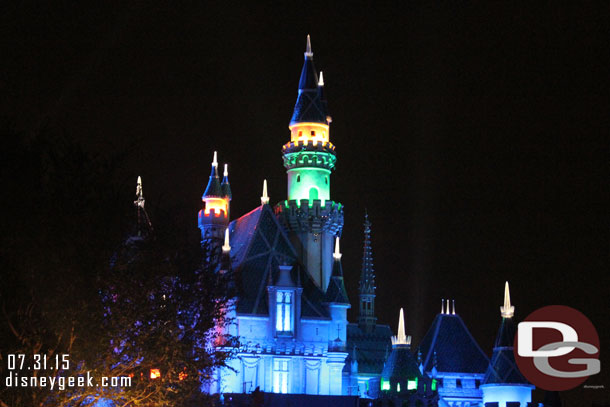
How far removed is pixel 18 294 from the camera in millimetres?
40781

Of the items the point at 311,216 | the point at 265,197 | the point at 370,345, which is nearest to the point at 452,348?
the point at 370,345

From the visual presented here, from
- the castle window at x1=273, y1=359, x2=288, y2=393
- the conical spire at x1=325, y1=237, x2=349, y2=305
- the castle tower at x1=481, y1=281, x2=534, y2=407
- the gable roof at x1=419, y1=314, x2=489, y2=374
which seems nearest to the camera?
the castle window at x1=273, y1=359, x2=288, y2=393

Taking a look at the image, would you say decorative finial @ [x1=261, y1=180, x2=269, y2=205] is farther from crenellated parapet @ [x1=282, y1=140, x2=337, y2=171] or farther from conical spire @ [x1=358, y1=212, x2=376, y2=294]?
conical spire @ [x1=358, y1=212, x2=376, y2=294]

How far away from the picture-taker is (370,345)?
98.3 meters

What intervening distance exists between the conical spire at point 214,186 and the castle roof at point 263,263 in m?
3.08

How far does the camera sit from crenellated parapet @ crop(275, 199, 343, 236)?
92000 mm

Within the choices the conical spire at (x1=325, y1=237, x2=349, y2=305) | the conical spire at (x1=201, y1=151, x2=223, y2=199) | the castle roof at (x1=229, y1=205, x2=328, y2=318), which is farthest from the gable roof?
the conical spire at (x1=201, y1=151, x2=223, y2=199)

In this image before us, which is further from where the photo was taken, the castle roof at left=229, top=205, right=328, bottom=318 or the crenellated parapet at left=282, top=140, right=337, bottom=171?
the crenellated parapet at left=282, top=140, right=337, bottom=171

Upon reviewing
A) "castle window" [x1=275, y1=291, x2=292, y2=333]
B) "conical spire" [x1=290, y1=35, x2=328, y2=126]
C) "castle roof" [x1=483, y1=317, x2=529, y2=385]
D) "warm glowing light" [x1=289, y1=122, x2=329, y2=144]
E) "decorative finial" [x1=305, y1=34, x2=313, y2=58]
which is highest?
"decorative finial" [x1=305, y1=34, x2=313, y2=58]

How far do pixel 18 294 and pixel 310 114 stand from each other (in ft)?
183

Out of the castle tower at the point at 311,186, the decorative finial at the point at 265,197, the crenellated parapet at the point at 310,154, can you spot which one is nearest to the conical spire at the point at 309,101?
the castle tower at the point at 311,186

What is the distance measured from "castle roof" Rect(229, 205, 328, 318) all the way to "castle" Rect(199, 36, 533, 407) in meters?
0.09

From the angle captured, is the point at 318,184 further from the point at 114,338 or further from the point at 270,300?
the point at 114,338

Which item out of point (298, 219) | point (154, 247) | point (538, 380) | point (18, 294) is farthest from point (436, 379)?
point (18, 294)
